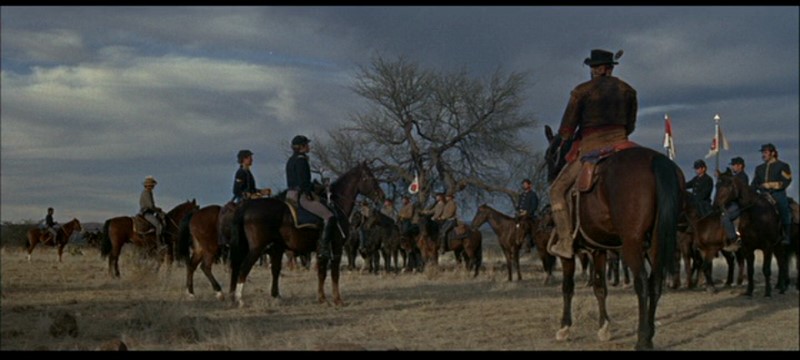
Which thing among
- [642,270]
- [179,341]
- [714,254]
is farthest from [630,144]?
[714,254]

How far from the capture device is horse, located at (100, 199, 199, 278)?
19328 millimetres

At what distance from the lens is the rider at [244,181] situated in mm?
14844

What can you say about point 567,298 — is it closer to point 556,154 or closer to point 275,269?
point 556,154

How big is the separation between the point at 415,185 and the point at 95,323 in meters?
24.6

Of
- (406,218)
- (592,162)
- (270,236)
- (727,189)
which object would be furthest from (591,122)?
(406,218)

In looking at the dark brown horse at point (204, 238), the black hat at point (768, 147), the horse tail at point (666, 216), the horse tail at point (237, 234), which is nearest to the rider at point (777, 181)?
the black hat at point (768, 147)

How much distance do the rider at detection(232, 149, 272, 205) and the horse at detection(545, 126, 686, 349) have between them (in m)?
7.22

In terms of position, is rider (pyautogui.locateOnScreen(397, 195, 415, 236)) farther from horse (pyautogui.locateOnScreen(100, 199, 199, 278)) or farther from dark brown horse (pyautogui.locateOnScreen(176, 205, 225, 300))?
dark brown horse (pyautogui.locateOnScreen(176, 205, 225, 300))

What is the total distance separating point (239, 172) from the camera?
15.0 meters

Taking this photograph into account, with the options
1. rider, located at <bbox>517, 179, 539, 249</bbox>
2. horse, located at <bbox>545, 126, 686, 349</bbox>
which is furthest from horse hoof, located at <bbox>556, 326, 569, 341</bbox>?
rider, located at <bbox>517, 179, 539, 249</bbox>

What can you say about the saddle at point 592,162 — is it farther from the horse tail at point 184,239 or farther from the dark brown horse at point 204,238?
the horse tail at point 184,239

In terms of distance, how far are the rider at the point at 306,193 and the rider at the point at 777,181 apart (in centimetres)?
808

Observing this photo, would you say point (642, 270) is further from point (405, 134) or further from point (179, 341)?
point (405, 134)

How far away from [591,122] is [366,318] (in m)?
4.33
